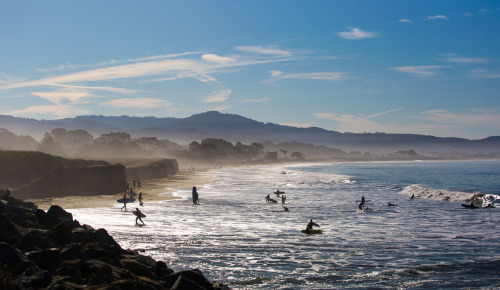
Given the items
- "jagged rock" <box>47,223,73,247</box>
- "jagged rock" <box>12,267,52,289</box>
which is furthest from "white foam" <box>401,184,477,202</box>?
"jagged rock" <box>12,267,52,289</box>

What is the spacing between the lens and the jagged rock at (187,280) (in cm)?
1178

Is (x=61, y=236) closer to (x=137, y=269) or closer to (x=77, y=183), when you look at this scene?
(x=137, y=269)

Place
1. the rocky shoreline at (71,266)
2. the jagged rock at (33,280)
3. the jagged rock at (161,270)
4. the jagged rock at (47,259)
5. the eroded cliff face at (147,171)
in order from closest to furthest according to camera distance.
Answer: the jagged rock at (33,280)
the rocky shoreline at (71,266)
the jagged rock at (47,259)
the jagged rock at (161,270)
the eroded cliff face at (147,171)

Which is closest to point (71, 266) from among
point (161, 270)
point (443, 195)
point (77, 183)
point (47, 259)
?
point (47, 259)

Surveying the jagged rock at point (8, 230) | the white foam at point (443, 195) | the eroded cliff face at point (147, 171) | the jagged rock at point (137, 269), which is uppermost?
the eroded cliff face at point (147, 171)

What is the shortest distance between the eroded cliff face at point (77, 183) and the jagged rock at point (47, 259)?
30.1 m

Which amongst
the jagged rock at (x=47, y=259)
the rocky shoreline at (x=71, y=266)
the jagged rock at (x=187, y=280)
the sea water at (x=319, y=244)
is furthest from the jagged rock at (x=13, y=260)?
the sea water at (x=319, y=244)

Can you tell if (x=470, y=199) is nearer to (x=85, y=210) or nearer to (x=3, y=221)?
(x=85, y=210)

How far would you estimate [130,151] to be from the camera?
16512 centimetres

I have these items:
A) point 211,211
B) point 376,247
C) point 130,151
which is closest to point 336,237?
point 376,247

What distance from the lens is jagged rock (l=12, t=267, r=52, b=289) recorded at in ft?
31.3

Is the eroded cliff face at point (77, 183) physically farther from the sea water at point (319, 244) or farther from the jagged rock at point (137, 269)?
the jagged rock at point (137, 269)

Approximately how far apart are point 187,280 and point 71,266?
9.13 feet

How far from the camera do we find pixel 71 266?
37.2ft
